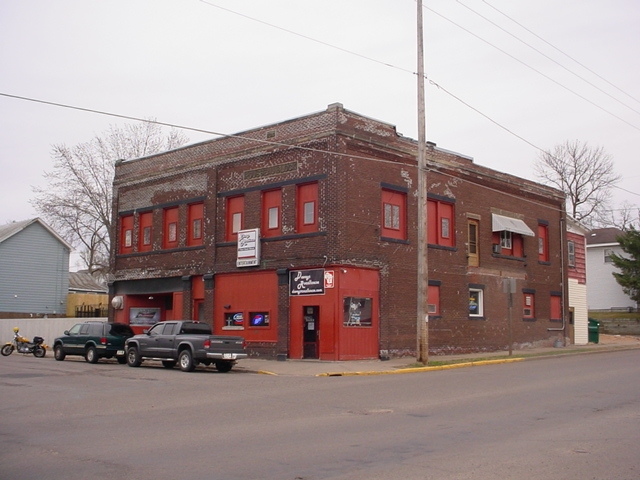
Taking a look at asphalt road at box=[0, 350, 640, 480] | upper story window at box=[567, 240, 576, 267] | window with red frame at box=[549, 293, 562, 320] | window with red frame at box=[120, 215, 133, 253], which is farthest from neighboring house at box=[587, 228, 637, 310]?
asphalt road at box=[0, 350, 640, 480]

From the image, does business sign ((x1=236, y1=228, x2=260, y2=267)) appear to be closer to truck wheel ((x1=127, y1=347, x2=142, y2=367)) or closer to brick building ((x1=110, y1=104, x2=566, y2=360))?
brick building ((x1=110, y1=104, x2=566, y2=360))

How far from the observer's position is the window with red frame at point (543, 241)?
126 feet

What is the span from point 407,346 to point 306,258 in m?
5.60

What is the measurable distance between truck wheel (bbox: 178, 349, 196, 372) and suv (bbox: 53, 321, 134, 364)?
197 inches

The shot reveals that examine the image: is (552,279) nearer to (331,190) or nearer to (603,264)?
(331,190)

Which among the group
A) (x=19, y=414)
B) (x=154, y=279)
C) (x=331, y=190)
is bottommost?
(x=19, y=414)

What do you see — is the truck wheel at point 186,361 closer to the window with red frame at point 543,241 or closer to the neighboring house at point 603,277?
the window with red frame at point 543,241

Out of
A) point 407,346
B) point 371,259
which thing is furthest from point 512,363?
point 371,259

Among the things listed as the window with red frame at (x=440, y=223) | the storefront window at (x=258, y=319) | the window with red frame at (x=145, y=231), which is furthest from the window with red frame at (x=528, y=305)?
the window with red frame at (x=145, y=231)

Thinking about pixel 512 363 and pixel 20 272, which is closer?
pixel 512 363

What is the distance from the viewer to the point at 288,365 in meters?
25.6

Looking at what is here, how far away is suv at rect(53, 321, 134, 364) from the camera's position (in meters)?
27.9

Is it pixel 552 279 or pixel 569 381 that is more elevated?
pixel 552 279

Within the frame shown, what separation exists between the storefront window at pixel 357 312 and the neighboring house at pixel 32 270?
3173 centimetres
